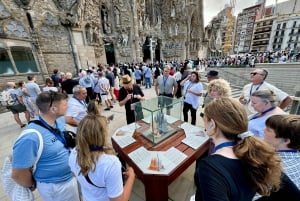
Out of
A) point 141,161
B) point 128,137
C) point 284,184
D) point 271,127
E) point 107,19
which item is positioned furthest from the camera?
point 107,19

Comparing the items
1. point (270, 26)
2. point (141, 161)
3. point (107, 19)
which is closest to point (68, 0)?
point (107, 19)

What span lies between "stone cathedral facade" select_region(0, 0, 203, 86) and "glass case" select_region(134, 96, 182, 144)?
1056cm

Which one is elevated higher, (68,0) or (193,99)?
(68,0)

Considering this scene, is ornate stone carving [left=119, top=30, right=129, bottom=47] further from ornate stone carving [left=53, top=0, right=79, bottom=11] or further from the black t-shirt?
the black t-shirt

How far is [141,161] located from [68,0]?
13.7 metres

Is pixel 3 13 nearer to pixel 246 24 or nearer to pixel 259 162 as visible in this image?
pixel 259 162

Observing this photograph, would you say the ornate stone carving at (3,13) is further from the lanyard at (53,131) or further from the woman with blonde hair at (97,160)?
the woman with blonde hair at (97,160)

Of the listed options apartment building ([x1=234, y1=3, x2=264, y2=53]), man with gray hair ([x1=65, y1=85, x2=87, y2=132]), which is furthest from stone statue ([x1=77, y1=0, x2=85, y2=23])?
apartment building ([x1=234, y1=3, x2=264, y2=53])

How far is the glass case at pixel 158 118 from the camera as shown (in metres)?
2.24

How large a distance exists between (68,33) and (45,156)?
41.8ft

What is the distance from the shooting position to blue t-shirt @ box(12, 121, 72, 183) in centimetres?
115

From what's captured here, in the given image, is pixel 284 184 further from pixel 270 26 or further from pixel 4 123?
pixel 270 26

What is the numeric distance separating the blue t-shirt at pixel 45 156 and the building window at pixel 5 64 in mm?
10836

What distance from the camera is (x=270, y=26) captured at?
2200 inches
